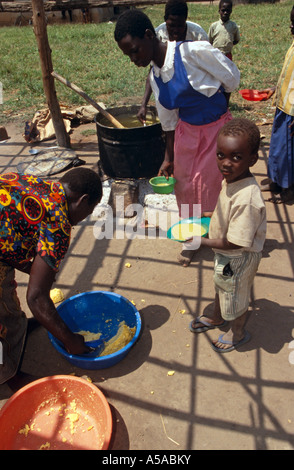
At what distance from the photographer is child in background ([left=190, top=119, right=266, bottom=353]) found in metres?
1.84

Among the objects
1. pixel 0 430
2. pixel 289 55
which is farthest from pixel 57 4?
pixel 0 430

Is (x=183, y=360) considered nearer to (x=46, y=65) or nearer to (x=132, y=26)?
(x=132, y=26)

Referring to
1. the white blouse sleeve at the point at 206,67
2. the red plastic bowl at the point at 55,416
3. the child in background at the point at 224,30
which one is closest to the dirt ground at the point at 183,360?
the red plastic bowl at the point at 55,416

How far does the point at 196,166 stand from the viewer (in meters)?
2.80

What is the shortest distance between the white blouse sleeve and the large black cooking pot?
149cm

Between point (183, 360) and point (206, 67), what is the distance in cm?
191

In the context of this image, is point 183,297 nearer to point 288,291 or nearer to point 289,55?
point 288,291

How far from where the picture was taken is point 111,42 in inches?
470

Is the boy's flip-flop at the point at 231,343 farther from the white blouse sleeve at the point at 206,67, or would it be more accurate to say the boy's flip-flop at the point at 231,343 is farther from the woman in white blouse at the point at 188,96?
the white blouse sleeve at the point at 206,67

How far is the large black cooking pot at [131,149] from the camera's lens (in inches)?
152

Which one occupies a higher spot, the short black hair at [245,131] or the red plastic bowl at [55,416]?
the short black hair at [245,131]

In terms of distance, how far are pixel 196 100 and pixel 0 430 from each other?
2302 mm

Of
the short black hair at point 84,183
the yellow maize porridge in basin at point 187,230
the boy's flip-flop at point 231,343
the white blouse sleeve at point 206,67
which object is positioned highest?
the white blouse sleeve at point 206,67

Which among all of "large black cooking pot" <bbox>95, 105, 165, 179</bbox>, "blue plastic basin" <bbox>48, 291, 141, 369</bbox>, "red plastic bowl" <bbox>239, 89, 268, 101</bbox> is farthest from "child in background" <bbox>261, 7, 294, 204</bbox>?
"blue plastic basin" <bbox>48, 291, 141, 369</bbox>
